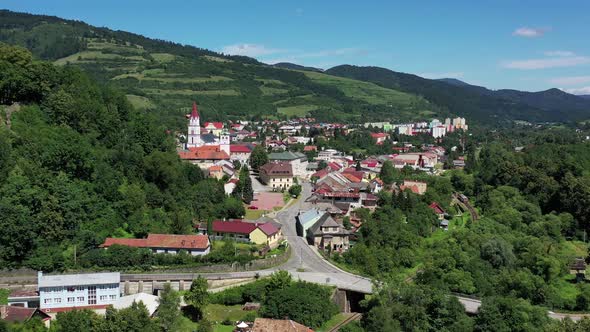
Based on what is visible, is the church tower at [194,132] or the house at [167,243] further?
the church tower at [194,132]

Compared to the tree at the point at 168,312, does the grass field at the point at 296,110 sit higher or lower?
higher

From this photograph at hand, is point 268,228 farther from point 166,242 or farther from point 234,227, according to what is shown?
point 166,242

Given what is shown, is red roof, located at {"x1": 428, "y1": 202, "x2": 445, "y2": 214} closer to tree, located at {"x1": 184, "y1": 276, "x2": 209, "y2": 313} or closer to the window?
tree, located at {"x1": 184, "y1": 276, "x2": 209, "y2": 313}

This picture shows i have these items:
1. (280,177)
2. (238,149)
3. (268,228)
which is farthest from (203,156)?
(268,228)

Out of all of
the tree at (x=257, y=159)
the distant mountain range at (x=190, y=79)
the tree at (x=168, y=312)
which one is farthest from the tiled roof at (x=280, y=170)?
the distant mountain range at (x=190, y=79)

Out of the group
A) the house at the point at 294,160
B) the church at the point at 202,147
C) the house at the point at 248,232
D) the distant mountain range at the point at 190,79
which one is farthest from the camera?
the distant mountain range at the point at 190,79

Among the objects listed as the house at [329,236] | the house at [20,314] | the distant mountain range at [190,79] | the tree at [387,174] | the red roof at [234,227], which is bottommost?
the house at [20,314]

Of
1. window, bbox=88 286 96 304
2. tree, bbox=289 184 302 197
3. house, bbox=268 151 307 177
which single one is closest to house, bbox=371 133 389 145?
house, bbox=268 151 307 177

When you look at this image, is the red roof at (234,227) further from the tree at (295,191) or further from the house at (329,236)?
the tree at (295,191)
